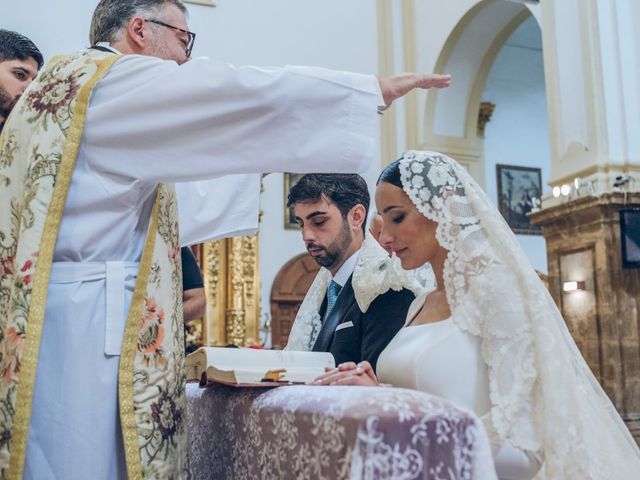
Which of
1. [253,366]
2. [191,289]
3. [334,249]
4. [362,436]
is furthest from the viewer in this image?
[191,289]

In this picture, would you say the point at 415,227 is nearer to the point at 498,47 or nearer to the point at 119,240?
the point at 119,240

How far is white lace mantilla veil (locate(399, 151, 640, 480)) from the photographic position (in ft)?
7.06

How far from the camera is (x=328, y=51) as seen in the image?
38.8 ft

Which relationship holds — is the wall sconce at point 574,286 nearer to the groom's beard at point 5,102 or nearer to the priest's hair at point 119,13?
the groom's beard at point 5,102

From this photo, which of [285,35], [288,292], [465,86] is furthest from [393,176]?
[465,86]

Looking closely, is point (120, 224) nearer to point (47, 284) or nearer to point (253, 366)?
point (47, 284)

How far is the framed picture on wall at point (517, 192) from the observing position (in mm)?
13438

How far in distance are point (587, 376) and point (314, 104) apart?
1241 mm

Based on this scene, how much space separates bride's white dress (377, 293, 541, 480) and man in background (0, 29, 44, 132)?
65.8 inches

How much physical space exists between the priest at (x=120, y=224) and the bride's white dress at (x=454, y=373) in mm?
616

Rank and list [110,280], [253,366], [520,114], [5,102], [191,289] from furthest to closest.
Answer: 1. [520,114]
2. [191,289]
3. [5,102]
4. [253,366]
5. [110,280]

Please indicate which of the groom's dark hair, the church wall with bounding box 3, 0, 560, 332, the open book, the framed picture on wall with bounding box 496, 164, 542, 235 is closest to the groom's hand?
the open book

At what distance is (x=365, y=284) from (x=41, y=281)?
1.09m

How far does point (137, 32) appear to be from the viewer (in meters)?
2.32
